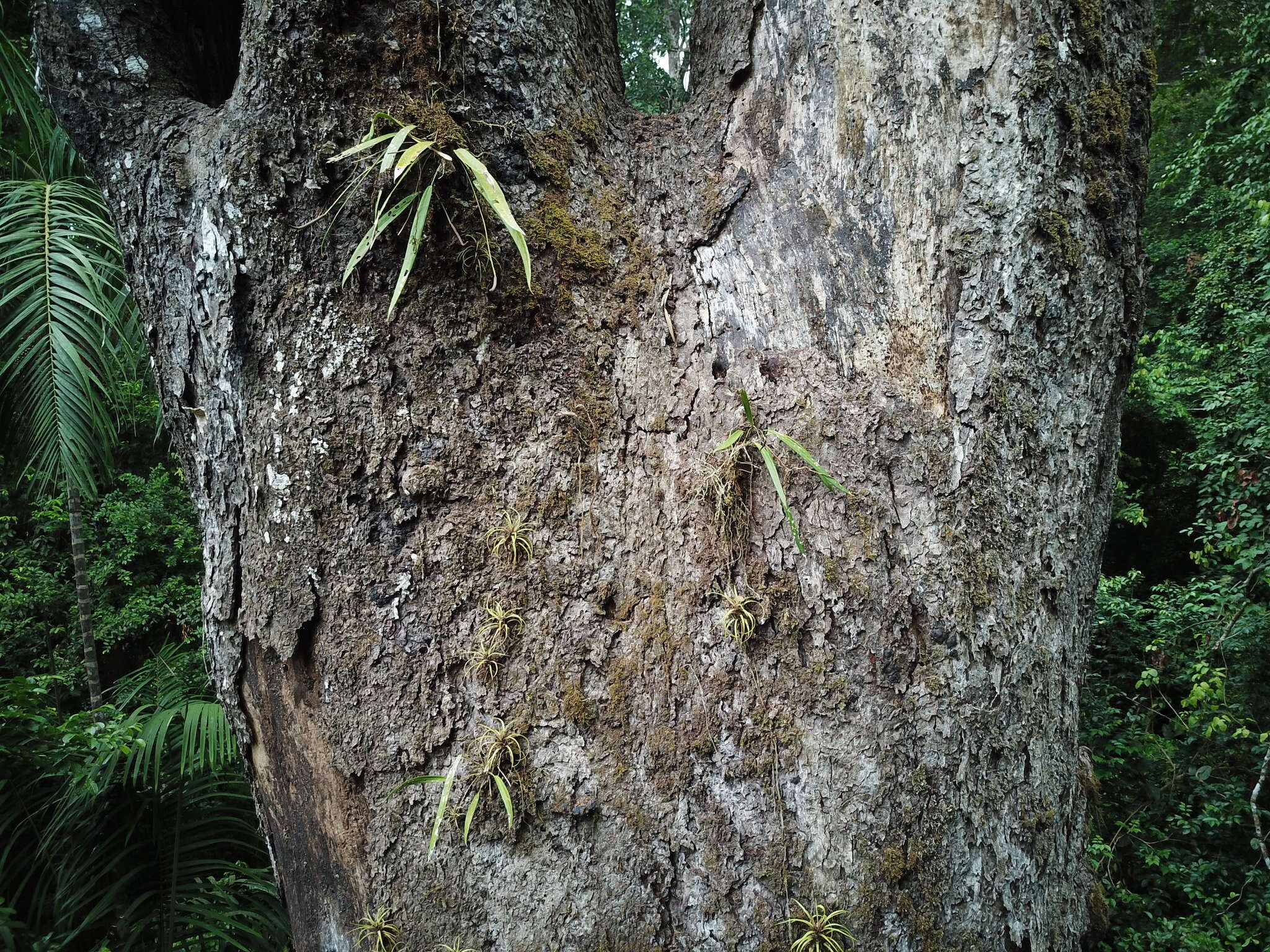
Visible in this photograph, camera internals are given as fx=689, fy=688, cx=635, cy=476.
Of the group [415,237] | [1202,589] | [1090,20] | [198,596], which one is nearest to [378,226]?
[415,237]

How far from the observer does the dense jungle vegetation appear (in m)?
2.19

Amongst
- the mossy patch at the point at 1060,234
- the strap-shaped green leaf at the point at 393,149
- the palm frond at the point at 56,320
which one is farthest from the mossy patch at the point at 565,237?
the palm frond at the point at 56,320

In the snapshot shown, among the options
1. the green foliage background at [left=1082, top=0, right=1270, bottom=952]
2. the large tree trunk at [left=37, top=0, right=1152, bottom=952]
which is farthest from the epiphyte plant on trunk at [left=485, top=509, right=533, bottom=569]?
the green foliage background at [left=1082, top=0, right=1270, bottom=952]

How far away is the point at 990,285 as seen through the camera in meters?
1.10

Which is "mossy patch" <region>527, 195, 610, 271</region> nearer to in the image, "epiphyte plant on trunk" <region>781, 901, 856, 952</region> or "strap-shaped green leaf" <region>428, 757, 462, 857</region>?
"strap-shaped green leaf" <region>428, 757, 462, 857</region>

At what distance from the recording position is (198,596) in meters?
7.71

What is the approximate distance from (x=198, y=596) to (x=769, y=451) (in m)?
8.47

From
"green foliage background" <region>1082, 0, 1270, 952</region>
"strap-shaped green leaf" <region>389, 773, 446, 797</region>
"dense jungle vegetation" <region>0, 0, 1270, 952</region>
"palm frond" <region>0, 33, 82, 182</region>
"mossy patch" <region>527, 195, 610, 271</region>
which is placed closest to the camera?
"strap-shaped green leaf" <region>389, 773, 446, 797</region>

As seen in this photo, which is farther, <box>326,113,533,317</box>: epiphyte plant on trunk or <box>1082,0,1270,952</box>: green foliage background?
<box>1082,0,1270,952</box>: green foliage background

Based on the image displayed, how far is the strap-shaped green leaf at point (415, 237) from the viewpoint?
Answer: 1115 millimetres

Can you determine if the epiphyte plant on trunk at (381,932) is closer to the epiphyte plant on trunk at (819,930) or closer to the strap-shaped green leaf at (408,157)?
the epiphyte plant on trunk at (819,930)

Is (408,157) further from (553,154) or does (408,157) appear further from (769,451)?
(769,451)

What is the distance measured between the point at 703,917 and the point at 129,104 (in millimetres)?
1810

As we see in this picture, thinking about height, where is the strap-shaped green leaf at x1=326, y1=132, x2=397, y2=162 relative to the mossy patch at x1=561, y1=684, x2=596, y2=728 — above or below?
above
